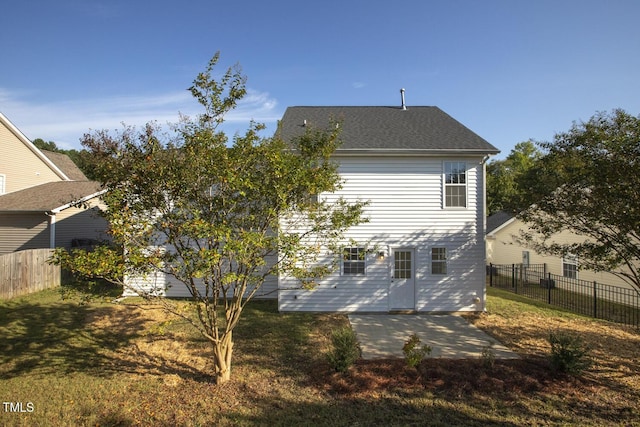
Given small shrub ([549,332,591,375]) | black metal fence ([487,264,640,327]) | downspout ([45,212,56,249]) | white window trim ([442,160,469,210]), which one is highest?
white window trim ([442,160,469,210])

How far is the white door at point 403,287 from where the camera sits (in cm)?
1195

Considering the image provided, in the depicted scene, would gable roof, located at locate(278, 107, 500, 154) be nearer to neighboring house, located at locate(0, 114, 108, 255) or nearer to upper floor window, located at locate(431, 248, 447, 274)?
upper floor window, located at locate(431, 248, 447, 274)

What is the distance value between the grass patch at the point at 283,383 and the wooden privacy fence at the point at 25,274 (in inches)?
166

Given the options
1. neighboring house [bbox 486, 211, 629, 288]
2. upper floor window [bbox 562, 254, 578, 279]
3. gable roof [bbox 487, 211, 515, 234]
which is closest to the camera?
neighboring house [bbox 486, 211, 629, 288]

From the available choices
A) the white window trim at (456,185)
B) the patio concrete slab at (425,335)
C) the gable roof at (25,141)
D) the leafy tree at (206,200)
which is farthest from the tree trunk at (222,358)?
the gable roof at (25,141)

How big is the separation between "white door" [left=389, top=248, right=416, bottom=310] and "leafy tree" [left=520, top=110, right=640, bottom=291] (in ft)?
13.9

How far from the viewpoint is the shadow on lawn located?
7.41 m

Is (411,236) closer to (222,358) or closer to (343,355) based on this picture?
(343,355)

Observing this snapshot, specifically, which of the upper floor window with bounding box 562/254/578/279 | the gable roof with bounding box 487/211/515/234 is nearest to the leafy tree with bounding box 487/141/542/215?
the gable roof with bounding box 487/211/515/234

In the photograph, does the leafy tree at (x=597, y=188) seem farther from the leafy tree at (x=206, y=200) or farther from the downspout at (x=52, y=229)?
the downspout at (x=52, y=229)

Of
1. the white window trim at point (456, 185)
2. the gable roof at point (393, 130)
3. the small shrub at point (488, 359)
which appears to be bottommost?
the small shrub at point (488, 359)

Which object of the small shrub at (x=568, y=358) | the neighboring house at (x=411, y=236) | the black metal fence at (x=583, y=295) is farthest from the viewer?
the black metal fence at (x=583, y=295)

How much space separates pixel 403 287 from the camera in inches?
472

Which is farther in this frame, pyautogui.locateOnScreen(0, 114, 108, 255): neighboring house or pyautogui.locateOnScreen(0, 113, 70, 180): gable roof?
pyautogui.locateOnScreen(0, 113, 70, 180): gable roof
